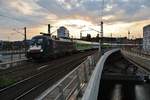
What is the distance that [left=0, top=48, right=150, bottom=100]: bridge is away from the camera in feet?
41.0

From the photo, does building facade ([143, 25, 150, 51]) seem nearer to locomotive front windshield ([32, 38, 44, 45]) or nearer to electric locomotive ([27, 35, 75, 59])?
electric locomotive ([27, 35, 75, 59])

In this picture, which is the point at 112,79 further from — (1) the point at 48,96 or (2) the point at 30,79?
(1) the point at 48,96

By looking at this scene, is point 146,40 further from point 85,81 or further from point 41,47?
point 85,81

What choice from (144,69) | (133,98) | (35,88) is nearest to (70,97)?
(35,88)

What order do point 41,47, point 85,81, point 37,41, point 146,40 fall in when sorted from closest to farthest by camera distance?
point 85,81
point 41,47
point 37,41
point 146,40

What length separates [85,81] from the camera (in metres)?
18.0

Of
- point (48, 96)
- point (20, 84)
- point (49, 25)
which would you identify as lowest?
point (20, 84)

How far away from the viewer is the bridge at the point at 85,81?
1249 cm

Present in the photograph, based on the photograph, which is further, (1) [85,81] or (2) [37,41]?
(2) [37,41]

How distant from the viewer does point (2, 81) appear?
25094mm

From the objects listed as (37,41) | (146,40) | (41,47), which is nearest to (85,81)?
(41,47)

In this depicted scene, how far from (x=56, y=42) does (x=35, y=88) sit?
3113 cm

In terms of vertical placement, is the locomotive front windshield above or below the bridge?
above

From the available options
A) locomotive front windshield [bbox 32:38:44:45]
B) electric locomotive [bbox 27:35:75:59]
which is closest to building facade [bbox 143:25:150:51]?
electric locomotive [bbox 27:35:75:59]
